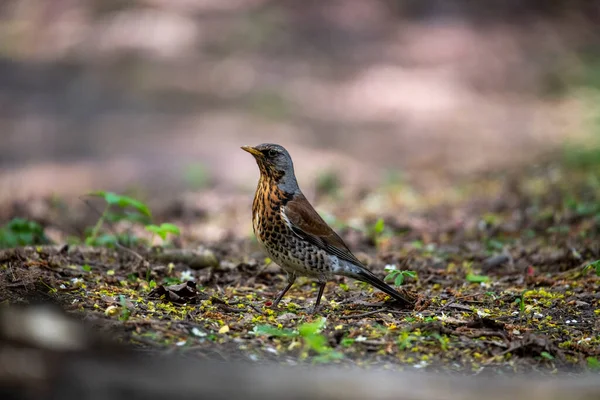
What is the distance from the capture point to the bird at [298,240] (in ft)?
19.8

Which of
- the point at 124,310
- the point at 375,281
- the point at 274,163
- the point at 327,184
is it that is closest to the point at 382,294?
the point at 375,281

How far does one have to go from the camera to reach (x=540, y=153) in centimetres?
1348

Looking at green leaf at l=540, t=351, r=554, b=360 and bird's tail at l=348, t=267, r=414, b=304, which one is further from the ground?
bird's tail at l=348, t=267, r=414, b=304

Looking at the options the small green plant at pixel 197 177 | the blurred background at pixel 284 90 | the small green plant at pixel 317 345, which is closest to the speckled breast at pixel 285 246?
the small green plant at pixel 317 345

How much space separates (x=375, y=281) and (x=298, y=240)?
0.68m

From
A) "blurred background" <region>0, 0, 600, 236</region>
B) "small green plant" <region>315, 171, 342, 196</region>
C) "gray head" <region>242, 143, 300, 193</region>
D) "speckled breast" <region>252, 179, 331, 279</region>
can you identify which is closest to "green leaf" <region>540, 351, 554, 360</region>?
"speckled breast" <region>252, 179, 331, 279</region>

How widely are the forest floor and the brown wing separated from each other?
435 millimetres

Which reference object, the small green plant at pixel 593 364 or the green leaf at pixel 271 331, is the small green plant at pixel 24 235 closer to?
the green leaf at pixel 271 331

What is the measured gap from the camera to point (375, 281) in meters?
5.99

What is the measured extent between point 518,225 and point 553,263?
138 cm

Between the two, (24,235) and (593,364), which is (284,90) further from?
(593,364)

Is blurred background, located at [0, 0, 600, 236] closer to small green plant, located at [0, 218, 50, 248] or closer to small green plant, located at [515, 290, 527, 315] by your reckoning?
small green plant, located at [0, 218, 50, 248]

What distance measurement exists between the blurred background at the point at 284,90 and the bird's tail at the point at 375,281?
4.77 metres

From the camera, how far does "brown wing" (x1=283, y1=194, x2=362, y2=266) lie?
20.1 ft
